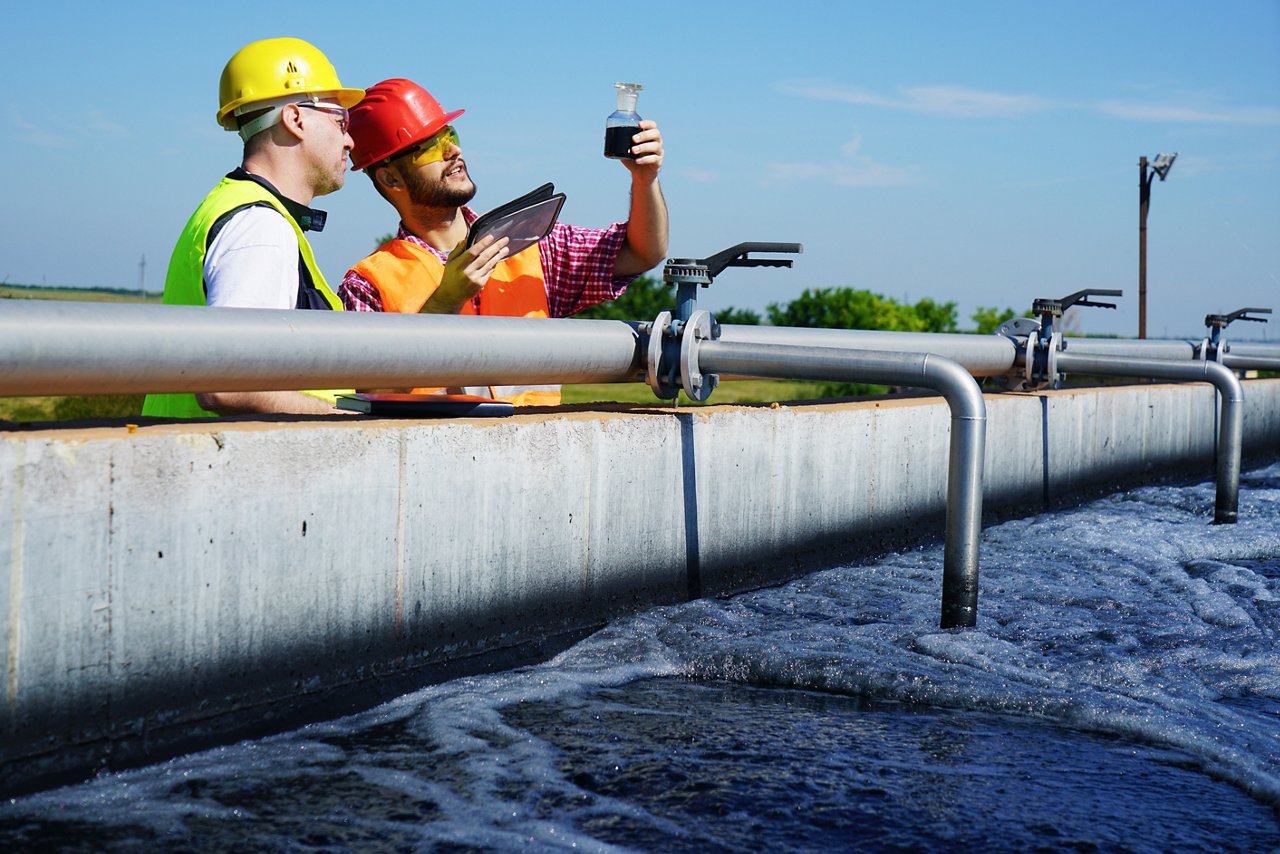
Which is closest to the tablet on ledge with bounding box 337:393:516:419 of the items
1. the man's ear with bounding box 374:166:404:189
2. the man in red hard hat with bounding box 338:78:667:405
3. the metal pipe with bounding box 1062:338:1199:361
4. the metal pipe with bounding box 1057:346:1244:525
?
the man in red hard hat with bounding box 338:78:667:405

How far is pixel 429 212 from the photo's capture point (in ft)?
15.1

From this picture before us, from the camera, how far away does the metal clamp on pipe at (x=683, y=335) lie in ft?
15.0

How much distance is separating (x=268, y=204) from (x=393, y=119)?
1.00 m

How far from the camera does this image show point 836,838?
271 cm

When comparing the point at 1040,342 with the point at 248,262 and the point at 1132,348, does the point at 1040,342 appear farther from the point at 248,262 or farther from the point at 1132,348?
the point at 248,262

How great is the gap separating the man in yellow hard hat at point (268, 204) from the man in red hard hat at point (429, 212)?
0.49 metres

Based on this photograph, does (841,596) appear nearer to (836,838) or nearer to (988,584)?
(988,584)

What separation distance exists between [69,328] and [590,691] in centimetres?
166

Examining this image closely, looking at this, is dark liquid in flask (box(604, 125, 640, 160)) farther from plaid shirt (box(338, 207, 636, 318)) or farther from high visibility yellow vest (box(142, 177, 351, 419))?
high visibility yellow vest (box(142, 177, 351, 419))

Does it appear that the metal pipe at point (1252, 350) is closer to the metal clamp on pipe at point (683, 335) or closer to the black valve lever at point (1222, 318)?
the black valve lever at point (1222, 318)

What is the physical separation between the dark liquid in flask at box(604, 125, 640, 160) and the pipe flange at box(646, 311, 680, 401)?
56 centimetres

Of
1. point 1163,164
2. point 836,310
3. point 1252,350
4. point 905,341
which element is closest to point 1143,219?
point 1163,164

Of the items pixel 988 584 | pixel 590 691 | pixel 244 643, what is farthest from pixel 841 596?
pixel 244 643

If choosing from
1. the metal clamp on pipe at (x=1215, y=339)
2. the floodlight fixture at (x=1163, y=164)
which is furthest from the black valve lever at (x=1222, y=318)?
the floodlight fixture at (x=1163, y=164)
